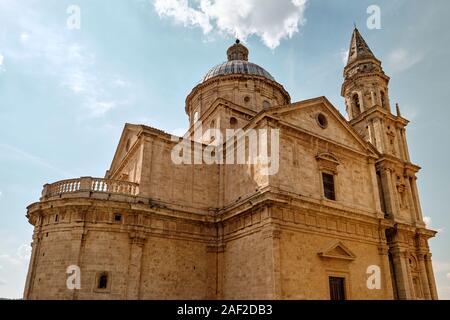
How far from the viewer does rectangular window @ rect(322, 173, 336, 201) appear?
18031mm

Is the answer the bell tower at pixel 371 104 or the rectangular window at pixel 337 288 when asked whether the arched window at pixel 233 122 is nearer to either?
the bell tower at pixel 371 104

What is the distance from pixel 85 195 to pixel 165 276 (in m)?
4.99

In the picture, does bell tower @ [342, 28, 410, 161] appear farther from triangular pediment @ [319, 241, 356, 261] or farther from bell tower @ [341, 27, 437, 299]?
triangular pediment @ [319, 241, 356, 261]

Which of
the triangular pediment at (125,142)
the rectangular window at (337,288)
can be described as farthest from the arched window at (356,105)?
the triangular pediment at (125,142)

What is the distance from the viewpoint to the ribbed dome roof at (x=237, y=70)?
27391mm

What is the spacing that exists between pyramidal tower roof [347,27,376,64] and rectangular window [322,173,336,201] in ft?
38.7

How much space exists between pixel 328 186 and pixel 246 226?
15.7 ft

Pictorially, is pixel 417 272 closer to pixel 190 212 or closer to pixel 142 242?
pixel 190 212

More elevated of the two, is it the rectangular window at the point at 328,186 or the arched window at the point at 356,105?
the arched window at the point at 356,105

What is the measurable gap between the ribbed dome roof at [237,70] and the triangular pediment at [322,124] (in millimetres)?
8487

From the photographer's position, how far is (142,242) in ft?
52.9

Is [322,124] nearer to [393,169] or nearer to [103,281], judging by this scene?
[393,169]

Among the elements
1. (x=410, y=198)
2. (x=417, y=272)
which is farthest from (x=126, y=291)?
(x=410, y=198)

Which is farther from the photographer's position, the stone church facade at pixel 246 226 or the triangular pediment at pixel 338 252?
the triangular pediment at pixel 338 252
